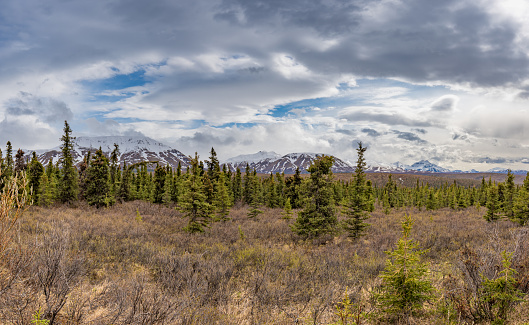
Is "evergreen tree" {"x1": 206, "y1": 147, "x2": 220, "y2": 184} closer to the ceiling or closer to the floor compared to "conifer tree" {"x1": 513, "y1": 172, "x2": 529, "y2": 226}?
closer to the ceiling

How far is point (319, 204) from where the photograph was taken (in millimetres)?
15180

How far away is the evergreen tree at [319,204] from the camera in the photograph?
48.3ft

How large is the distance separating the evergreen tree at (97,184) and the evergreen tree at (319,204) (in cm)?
2143

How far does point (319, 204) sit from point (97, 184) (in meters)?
23.6

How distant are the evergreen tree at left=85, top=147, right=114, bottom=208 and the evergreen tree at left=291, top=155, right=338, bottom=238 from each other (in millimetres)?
21429

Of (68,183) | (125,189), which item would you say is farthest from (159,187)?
(68,183)

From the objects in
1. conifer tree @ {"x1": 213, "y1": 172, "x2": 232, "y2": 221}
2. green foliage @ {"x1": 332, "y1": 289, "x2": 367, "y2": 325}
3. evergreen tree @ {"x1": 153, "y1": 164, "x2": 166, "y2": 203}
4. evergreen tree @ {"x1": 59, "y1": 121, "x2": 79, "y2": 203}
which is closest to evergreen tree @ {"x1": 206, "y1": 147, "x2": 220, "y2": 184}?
conifer tree @ {"x1": 213, "y1": 172, "x2": 232, "y2": 221}

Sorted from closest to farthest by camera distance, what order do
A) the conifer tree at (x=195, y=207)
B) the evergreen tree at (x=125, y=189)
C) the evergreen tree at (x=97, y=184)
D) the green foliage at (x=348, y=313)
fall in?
the green foliage at (x=348, y=313) → the conifer tree at (x=195, y=207) → the evergreen tree at (x=97, y=184) → the evergreen tree at (x=125, y=189)

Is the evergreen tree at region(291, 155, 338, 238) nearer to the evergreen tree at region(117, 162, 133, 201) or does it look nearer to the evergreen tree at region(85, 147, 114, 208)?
the evergreen tree at region(85, 147, 114, 208)

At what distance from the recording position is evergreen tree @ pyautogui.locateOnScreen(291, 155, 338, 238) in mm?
14727

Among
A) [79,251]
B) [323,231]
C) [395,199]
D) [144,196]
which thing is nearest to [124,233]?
[79,251]

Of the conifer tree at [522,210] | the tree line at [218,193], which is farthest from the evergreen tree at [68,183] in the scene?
the conifer tree at [522,210]

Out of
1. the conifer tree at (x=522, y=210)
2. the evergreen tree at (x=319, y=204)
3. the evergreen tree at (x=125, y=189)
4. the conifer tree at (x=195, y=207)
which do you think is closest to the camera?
the evergreen tree at (x=319, y=204)

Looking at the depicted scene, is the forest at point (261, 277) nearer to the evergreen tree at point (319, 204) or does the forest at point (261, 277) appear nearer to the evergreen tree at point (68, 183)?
the evergreen tree at point (319, 204)
